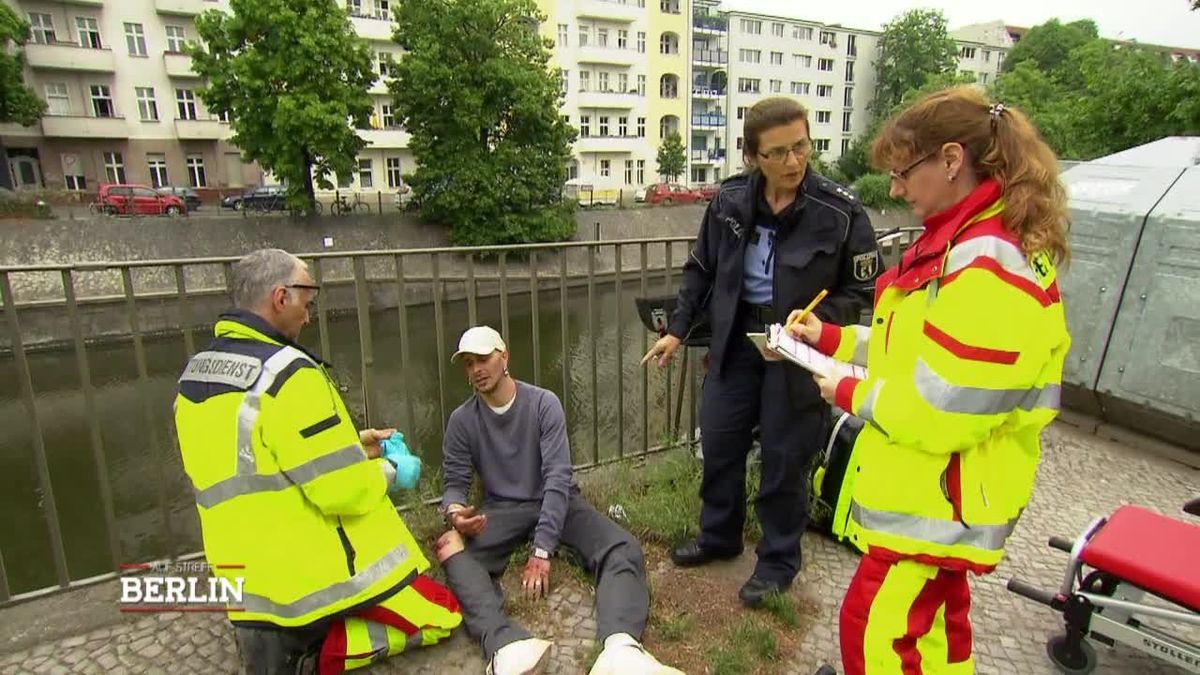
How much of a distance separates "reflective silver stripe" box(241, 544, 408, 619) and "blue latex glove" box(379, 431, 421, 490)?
1.03 feet

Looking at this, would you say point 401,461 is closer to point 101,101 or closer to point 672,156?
point 101,101

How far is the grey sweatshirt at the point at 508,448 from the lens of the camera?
3.05m

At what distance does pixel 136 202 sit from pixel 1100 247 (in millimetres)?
29678

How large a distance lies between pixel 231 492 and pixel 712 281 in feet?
6.56

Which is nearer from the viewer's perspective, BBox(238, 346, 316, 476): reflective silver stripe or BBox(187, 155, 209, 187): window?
BBox(238, 346, 316, 476): reflective silver stripe

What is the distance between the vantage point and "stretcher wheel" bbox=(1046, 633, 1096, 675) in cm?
237

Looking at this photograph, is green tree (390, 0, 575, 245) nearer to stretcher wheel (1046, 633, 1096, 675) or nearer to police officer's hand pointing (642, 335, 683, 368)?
police officer's hand pointing (642, 335, 683, 368)

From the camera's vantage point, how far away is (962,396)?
4.82 feet

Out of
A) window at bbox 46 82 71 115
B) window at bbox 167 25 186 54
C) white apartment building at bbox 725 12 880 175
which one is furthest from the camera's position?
white apartment building at bbox 725 12 880 175

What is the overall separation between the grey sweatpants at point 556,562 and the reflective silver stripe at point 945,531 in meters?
1.18

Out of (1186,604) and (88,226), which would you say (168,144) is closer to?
(88,226)

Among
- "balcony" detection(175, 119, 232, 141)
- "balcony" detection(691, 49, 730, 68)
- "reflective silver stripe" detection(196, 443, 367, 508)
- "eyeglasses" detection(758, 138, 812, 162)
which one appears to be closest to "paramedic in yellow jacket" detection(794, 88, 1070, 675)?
"eyeglasses" detection(758, 138, 812, 162)

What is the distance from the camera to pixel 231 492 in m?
2.03

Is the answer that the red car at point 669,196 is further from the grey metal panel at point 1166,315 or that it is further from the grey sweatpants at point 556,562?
the grey sweatpants at point 556,562
